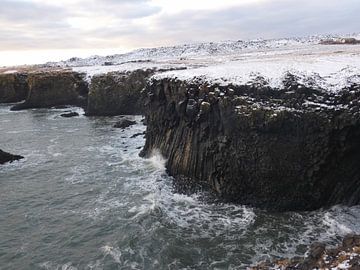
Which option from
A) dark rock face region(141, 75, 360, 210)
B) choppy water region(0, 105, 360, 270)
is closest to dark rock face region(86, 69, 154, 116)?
choppy water region(0, 105, 360, 270)

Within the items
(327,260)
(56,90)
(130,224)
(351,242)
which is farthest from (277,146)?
(56,90)

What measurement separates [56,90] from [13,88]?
49.4 feet

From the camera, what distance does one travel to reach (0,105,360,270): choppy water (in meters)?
17.2

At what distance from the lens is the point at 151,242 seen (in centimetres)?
1847

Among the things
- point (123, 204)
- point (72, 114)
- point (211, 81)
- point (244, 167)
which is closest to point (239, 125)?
point (244, 167)

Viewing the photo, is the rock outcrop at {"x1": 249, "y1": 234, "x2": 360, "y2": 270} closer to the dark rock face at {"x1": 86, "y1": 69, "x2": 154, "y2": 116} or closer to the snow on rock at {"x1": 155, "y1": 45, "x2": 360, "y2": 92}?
the snow on rock at {"x1": 155, "y1": 45, "x2": 360, "y2": 92}

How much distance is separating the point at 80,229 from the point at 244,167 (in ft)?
29.4

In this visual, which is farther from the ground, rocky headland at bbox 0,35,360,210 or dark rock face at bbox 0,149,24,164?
rocky headland at bbox 0,35,360,210

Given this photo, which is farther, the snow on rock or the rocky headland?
the snow on rock

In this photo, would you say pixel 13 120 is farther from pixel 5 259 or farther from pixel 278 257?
pixel 278 257

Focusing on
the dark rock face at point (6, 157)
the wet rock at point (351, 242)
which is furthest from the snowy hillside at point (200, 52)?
the wet rock at point (351, 242)

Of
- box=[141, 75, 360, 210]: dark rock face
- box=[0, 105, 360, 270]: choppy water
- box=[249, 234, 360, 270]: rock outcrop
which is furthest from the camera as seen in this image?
box=[141, 75, 360, 210]: dark rock face

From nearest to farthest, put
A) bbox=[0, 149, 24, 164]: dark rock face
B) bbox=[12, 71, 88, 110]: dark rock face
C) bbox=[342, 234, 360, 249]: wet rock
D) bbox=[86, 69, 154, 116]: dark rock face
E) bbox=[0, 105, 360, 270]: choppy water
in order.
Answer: bbox=[342, 234, 360, 249]: wet rock, bbox=[0, 105, 360, 270]: choppy water, bbox=[0, 149, 24, 164]: dark rock face, bbox=[86, 69, 154, 116]: dark rock face, bbox=[12, 71, 88, 110]: dark rock face

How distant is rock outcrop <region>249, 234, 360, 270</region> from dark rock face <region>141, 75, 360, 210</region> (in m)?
6.66
